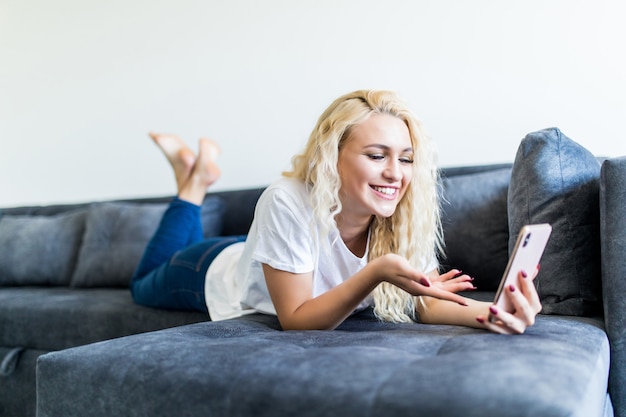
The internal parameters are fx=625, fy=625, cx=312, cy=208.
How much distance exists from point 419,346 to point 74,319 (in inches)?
61.6

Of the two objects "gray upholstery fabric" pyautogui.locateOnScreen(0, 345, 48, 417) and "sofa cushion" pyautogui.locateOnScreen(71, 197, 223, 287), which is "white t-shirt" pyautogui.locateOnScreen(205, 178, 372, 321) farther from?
"sofa cushion" pyautogui.locateOnScreen(71, 197, 223, 287)

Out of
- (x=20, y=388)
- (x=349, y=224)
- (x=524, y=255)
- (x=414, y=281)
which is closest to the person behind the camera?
(x=524, y=255)

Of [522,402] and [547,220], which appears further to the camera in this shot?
[547,220]

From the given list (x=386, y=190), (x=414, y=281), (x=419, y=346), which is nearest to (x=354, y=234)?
(x=386, y=190)

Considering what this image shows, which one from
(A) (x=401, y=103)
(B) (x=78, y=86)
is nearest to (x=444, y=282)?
(A) (x=401, y=103)

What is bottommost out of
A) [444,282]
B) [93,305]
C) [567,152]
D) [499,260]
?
[93,305]

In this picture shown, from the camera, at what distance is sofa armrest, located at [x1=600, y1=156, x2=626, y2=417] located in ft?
4.43

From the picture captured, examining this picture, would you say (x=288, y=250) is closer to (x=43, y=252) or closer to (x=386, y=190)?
(x=386, y=190)

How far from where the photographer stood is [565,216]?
1.52 metres

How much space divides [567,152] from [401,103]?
0.43 metres

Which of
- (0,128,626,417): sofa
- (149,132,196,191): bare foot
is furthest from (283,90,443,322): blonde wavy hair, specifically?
(149,132,196,191): bare foot

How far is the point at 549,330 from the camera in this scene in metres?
1.25

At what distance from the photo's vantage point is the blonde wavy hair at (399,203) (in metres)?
1.55

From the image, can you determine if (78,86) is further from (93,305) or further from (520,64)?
(520,64)
